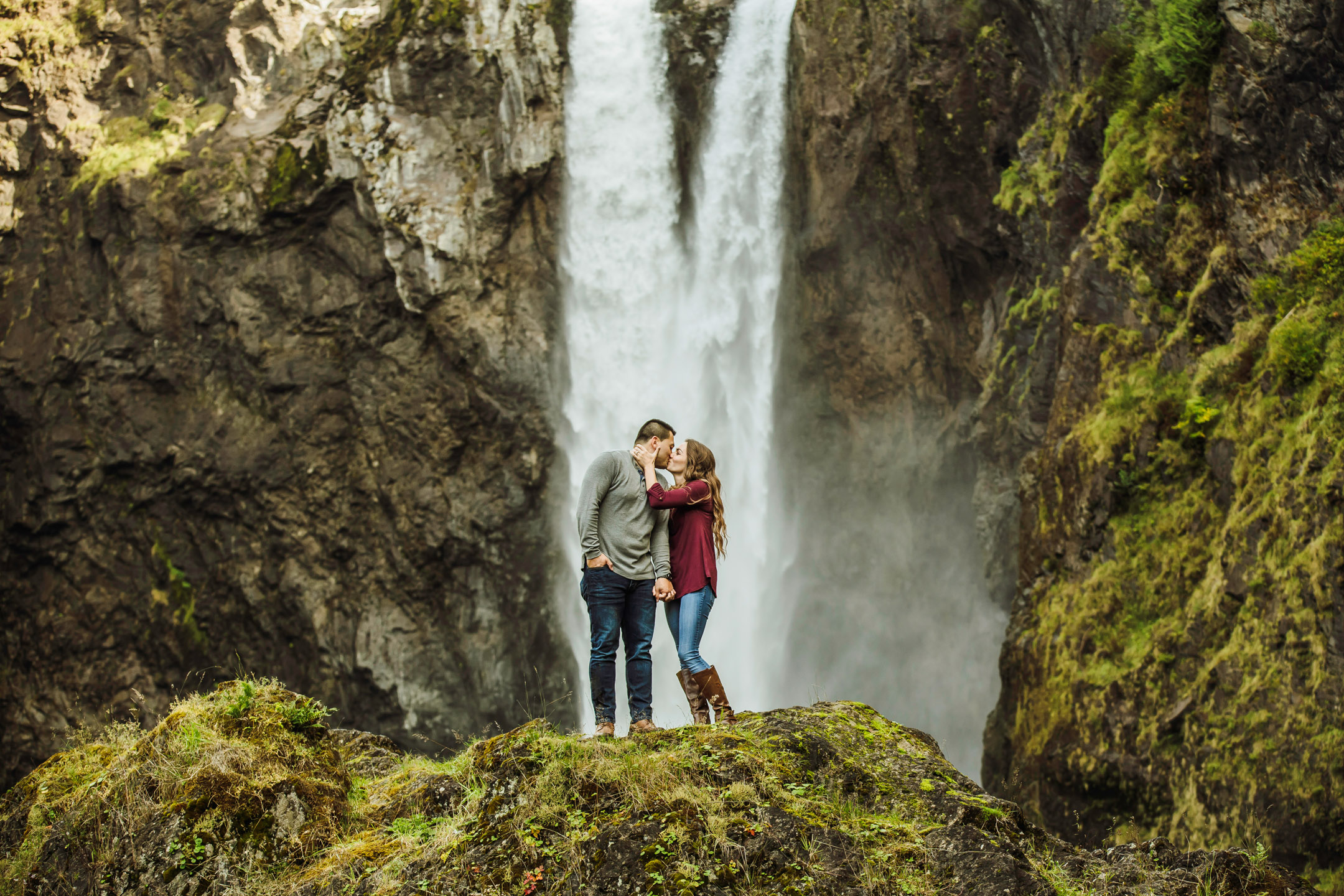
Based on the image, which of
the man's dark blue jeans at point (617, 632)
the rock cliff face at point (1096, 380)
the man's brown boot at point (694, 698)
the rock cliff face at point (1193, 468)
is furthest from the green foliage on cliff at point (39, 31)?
the man's brown boot at point (694, 698)

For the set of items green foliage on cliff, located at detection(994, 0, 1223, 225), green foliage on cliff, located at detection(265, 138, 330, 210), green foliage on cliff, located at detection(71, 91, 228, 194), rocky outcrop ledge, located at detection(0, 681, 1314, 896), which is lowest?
rocky outcrop ledge, located at detection(0, 681, 1314, 896)

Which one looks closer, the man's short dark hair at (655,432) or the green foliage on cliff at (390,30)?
the man's short dark hair at (655,432)

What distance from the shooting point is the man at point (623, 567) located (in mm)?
6750

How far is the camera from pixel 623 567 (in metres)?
6.81

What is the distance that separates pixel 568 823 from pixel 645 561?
7.32 ft

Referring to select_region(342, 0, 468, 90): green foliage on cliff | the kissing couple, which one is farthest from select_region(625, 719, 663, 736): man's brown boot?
select_region(342, 0, 468, 90): green foliage on cliff

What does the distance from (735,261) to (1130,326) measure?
9260 millimetres

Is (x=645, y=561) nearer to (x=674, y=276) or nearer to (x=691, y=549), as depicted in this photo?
(x=691, y=549)

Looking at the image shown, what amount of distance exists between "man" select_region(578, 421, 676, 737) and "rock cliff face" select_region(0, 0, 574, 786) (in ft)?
45.6

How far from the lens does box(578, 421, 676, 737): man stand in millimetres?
6750

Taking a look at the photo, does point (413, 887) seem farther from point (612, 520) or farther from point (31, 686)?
point (31, 686)

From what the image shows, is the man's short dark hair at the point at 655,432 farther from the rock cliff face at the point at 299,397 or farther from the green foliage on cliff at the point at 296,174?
the green foliage on cliff at the point at 296,174

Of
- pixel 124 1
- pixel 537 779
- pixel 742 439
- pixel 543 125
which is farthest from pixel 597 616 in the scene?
pixel 124 1

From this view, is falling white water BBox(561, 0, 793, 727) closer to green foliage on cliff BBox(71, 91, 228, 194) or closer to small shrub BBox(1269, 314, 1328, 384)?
green foliage on cliff BBox(71, 91, 228, 194)
